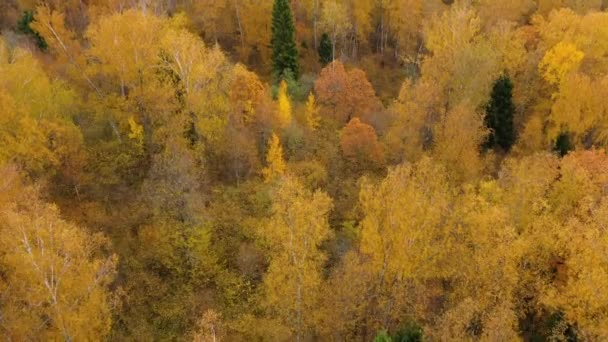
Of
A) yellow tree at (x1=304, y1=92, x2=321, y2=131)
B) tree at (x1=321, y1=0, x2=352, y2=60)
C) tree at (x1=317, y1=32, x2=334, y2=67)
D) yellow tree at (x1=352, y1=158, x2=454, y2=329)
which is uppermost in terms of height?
tree at (x1=321, y1=0, x2=352, y2=60)

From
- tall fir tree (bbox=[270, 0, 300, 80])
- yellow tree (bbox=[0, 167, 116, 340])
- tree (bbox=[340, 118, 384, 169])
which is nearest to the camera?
yellow tree (bbox=[0, 167, 116, 340])

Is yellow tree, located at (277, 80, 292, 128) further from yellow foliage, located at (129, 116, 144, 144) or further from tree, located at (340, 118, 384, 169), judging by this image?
yellow foliage, located at (129, 116, 144, 144)

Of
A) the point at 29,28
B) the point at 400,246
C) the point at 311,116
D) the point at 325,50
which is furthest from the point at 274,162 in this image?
the point at 29,28

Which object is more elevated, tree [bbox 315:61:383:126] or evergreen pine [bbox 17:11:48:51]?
evergreen pine [bbox 17:11:48:51]

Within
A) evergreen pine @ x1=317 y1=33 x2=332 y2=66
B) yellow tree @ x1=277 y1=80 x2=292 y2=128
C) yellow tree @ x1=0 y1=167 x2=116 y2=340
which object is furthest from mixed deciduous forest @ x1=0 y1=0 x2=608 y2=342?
evergreen pine @ x1=317 y1=33 x2=332 y2=66

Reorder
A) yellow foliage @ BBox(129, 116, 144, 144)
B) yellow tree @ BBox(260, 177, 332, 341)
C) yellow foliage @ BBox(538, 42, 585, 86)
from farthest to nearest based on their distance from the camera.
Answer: yellow foliage @ BBox(538, 42, 585, 86) < yellow foliage @ BBox(129, 116, 144, 144) < yellow tree @ BBox(260, 177, 332, 341)

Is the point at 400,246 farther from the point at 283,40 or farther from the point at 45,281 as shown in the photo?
the point at 283,40
